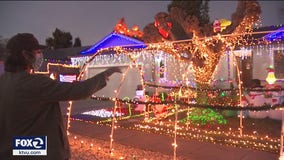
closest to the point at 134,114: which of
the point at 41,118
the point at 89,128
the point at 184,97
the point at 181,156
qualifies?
the point at 184,97

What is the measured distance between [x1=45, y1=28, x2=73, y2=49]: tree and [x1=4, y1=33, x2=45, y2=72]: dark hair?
146 ft

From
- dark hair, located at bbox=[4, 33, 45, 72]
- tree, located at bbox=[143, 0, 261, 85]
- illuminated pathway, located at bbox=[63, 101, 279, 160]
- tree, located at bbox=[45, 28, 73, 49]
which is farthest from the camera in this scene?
tree, located at bbox=[45, 28, 73, 49]

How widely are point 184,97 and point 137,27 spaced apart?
665 centimetres

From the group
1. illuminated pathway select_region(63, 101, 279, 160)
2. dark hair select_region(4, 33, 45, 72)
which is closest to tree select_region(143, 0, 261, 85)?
illuminated pathway select_region(63, 101, 279, 160)

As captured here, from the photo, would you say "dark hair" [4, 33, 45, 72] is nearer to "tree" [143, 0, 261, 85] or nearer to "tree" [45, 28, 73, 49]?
"tree" [143, 0, 261, 85]

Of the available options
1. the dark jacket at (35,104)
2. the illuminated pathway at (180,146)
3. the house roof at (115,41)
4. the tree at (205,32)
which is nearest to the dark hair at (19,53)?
the dark jacket at (35,104)

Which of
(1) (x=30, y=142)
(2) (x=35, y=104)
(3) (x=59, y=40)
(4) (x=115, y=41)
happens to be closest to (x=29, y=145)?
(1) (x=30, y=142)

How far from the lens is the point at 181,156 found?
6035 millimetres

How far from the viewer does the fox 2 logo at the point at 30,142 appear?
2.18 meters

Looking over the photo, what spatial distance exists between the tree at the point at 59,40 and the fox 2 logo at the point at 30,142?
44.8 m

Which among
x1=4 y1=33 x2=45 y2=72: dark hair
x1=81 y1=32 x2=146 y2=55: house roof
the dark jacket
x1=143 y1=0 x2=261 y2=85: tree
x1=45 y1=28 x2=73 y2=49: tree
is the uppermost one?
x1=45 y1=28 x2=73 y2=49: tree

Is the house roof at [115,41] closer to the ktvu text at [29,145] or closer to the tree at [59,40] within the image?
the ktvu text at [29,145]

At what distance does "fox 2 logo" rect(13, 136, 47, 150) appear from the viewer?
85.7 inches

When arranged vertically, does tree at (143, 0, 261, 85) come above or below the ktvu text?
above
